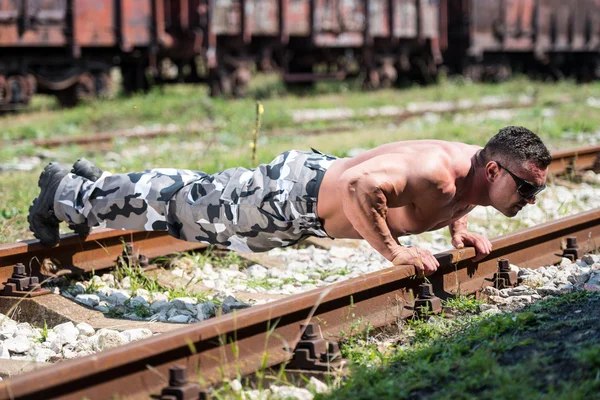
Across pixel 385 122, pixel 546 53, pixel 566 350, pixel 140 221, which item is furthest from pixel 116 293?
pixel 546 53

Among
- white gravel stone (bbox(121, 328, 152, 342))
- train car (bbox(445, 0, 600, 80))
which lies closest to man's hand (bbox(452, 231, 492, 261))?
white gravel stone (bbox(121, 328, 152, 342))

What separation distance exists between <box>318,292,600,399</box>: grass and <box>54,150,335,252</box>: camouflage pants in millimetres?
949

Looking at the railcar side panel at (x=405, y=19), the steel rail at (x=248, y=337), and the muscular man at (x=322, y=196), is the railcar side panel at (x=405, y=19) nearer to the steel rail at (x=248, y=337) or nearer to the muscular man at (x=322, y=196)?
the steel rail at (x=248, y=337)

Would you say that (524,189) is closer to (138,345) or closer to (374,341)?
(374,341)

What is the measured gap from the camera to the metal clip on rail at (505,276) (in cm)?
480

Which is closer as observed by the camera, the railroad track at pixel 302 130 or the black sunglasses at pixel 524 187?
the black sunglasses at pixel 524 187

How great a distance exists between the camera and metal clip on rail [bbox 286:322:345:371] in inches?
141

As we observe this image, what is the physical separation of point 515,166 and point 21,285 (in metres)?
2.62

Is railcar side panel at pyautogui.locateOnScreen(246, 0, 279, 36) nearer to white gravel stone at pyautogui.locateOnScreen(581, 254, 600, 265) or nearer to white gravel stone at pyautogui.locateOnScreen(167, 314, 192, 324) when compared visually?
white gravel stone at pyautogui.locateOnScreen(581, 254, 600, 265)

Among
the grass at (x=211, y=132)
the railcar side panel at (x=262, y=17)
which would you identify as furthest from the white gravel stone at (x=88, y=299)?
the railcar side panel at (x=262, y=17)

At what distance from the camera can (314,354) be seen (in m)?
3.61

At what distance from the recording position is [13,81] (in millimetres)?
15211

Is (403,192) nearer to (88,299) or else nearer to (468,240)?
(468,240)

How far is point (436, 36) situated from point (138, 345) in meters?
21.9
